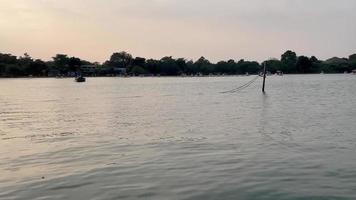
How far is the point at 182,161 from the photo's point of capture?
22.5 m

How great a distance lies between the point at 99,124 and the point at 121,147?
1471 cm

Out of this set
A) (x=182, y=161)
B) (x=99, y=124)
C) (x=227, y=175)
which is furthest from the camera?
(x=99, y=124)

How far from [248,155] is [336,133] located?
36.1 ft

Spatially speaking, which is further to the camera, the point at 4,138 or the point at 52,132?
the point at 52,132

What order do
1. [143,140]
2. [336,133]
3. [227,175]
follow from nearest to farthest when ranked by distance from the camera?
[227,175] → [143,140] → [336,133]

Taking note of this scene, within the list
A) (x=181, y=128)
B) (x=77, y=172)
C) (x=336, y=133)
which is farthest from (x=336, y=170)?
(x=181, y=128)

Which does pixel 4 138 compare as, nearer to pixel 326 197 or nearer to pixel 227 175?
pixel 227 175

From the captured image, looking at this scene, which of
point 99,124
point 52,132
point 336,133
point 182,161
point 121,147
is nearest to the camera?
point 182,161

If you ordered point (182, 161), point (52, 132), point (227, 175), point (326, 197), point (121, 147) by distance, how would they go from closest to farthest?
1. point (326, 197)
2. point (227, 175)
3. point (182, 161)
4. point (121, 147)
5. point (52, 132)

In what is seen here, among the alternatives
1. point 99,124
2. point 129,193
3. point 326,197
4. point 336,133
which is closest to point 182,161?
point 129,193

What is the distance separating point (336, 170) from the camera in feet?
65.3

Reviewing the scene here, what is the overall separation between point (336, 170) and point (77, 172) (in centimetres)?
1087

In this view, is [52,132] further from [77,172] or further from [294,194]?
[294,194]

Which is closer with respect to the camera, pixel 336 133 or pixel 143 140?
pixel 143 140
